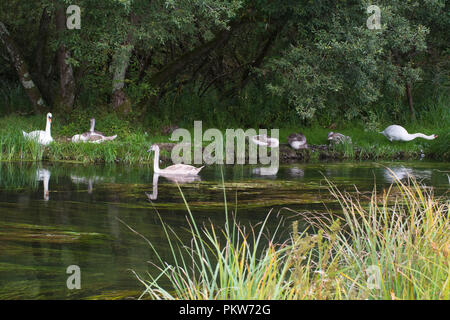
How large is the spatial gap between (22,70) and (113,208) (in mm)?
11034

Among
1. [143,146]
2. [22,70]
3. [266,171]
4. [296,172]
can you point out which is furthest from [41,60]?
[296,172]

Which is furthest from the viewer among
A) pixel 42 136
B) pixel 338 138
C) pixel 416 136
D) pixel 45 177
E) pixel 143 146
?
pixel 416 136

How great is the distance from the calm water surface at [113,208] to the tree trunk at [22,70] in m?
4.80

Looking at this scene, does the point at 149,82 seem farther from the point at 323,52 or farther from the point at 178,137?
the point at 323,52

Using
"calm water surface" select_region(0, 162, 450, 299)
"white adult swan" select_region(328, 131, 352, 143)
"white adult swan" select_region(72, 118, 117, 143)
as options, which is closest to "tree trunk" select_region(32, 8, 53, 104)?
"white adult swan" select_region(72, 118, 117, 143)

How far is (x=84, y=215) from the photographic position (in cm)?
945

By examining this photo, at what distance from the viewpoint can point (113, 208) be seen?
33.1ft

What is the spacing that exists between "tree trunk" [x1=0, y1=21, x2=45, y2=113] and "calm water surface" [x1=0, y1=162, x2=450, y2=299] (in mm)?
4800

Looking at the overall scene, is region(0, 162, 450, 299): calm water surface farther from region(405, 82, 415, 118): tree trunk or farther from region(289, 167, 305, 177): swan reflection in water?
region(405, 82, 415, 118): tree trunk

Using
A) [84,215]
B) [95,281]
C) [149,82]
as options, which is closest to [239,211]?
[84,215]

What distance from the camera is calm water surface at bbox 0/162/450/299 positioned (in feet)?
20.7

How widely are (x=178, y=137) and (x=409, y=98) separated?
7.47 meters

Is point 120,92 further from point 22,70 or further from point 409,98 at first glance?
point 409,98

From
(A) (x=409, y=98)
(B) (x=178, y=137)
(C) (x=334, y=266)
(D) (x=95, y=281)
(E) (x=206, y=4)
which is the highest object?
(E) (x=206, y=4)
